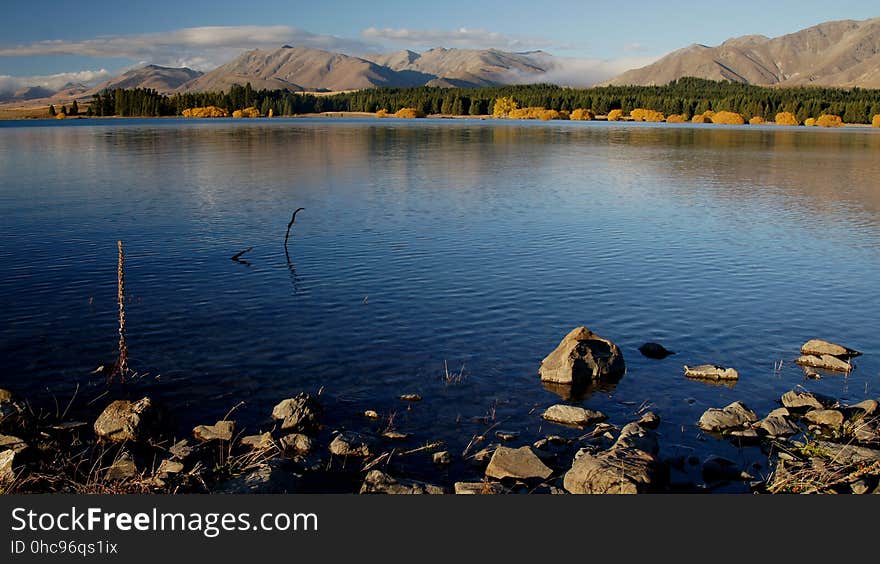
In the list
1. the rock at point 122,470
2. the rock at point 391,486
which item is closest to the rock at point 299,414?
the rock at point 391,486

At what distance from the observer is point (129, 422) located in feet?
68.1

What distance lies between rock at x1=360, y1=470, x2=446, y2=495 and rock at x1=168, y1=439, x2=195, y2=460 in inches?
207

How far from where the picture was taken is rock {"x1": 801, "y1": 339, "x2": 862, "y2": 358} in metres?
28.2

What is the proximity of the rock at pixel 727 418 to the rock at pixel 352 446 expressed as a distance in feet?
34.0

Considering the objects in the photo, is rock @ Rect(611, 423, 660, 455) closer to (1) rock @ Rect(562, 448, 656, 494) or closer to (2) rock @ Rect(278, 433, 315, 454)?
(1) rock @ Rect(562, 448, 656, 494)

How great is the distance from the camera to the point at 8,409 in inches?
821

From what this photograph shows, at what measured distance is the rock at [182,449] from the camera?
19.4 meters

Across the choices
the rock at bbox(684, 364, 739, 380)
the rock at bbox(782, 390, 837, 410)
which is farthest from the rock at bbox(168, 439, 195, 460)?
the rock at bbox(782, 390, 837, 410)

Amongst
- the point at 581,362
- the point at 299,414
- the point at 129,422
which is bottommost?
the point at 299,414

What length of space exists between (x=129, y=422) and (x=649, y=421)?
15812mm

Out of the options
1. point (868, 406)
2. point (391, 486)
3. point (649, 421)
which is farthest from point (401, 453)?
point (868, 406)

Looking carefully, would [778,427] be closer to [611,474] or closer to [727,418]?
[727,418]

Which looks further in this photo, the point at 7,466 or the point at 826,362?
the point at 826,362

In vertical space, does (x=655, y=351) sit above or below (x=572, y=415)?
above
